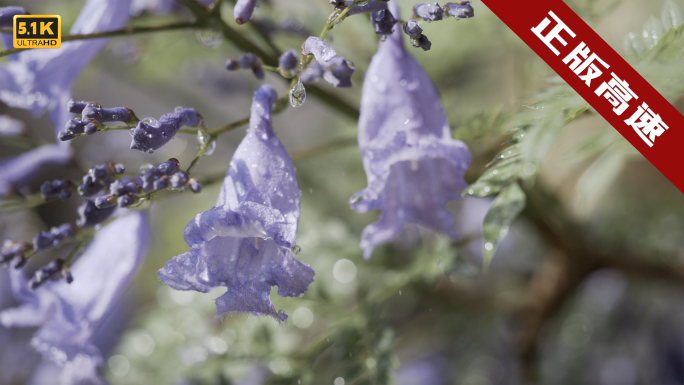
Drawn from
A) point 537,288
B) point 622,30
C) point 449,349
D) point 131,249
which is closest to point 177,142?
point 131,249

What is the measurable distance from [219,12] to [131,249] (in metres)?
0.35

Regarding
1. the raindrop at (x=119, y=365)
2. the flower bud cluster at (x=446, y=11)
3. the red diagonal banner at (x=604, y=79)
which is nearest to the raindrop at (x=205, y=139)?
the flower bud cluster at (x=446, y=11)

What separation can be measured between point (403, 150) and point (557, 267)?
0.54m

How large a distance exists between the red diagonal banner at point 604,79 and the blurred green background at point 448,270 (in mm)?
31

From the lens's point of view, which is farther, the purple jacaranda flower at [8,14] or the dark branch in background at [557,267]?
the dark branch in background at [557,267]

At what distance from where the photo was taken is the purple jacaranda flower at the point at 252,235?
456 mm

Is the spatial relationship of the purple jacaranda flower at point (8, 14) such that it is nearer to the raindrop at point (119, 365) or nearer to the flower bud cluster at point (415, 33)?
the flower bud cluster at point (415, 33)

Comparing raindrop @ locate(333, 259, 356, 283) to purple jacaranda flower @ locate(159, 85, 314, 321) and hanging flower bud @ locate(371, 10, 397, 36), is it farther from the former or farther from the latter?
hanging flower bud @ locate(371, 10, 397, 36)

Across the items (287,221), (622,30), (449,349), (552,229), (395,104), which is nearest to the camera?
(287,221)

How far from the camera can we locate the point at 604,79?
0.53m

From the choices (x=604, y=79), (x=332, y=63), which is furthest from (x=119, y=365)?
(x=604, y=79)

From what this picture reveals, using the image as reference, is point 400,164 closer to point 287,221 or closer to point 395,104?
point 395,104

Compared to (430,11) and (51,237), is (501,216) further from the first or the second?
(51,237)

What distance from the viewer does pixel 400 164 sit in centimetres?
64
